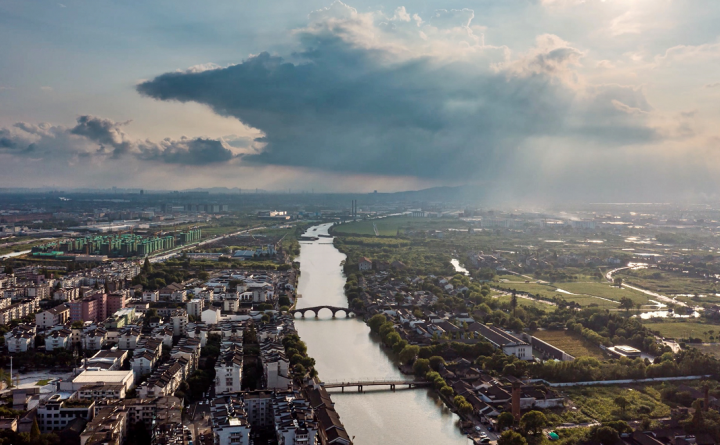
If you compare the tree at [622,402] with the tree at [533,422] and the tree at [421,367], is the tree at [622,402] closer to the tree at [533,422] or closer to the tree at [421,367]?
the tree at [533,422]

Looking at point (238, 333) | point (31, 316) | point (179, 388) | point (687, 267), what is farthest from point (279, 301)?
point (687, 267)

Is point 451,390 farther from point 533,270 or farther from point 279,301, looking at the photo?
point 533,270

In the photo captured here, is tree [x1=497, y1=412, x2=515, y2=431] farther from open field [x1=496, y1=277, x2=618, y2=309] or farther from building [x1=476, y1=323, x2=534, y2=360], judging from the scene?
open field [x1=496, y1=277, x2=618, y2=309]

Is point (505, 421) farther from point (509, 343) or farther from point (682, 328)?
point (682, 328)

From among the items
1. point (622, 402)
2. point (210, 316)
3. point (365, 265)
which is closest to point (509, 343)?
point (622, 402)

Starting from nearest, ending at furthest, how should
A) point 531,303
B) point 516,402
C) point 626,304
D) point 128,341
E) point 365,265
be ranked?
point 516,402 → point 128,341 → point 626,304 → point 531,303 → point 365,265

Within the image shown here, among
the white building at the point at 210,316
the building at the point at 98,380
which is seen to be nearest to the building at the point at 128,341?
the building at the point at 98,380
